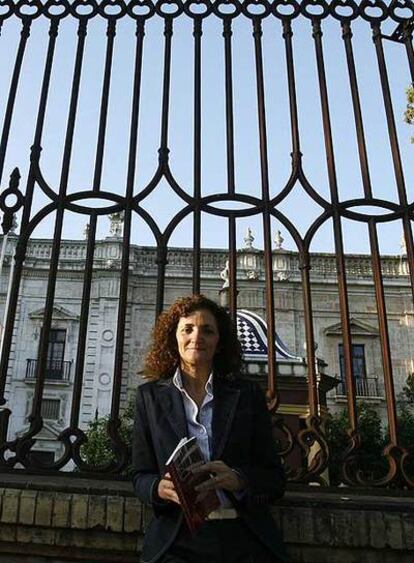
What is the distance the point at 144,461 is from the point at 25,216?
6.99 ft

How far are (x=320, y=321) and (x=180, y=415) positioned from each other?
17467 millimetres

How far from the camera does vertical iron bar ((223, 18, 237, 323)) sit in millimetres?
3658

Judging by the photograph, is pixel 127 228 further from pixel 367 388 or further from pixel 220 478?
pixel 367 388

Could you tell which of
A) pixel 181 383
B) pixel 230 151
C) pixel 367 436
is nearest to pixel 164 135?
pixel 230 151

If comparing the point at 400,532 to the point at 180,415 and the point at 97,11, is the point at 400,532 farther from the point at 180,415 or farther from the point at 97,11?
the point at 97,11

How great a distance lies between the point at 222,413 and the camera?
2438 mm

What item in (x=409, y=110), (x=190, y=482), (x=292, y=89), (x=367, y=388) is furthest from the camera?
(x=367, y=388)

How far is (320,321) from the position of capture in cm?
1944

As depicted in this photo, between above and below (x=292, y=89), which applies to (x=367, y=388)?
below

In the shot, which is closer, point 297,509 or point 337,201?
point 297,509

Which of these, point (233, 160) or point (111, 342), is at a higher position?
point (111, 342)

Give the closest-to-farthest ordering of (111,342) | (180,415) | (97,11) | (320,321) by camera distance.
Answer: (180,415), (97,11), (111,342), (320,321)

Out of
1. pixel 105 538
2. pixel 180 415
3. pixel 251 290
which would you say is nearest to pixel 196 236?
pixel 180 415

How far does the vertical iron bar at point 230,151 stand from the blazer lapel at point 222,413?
3.15ft
